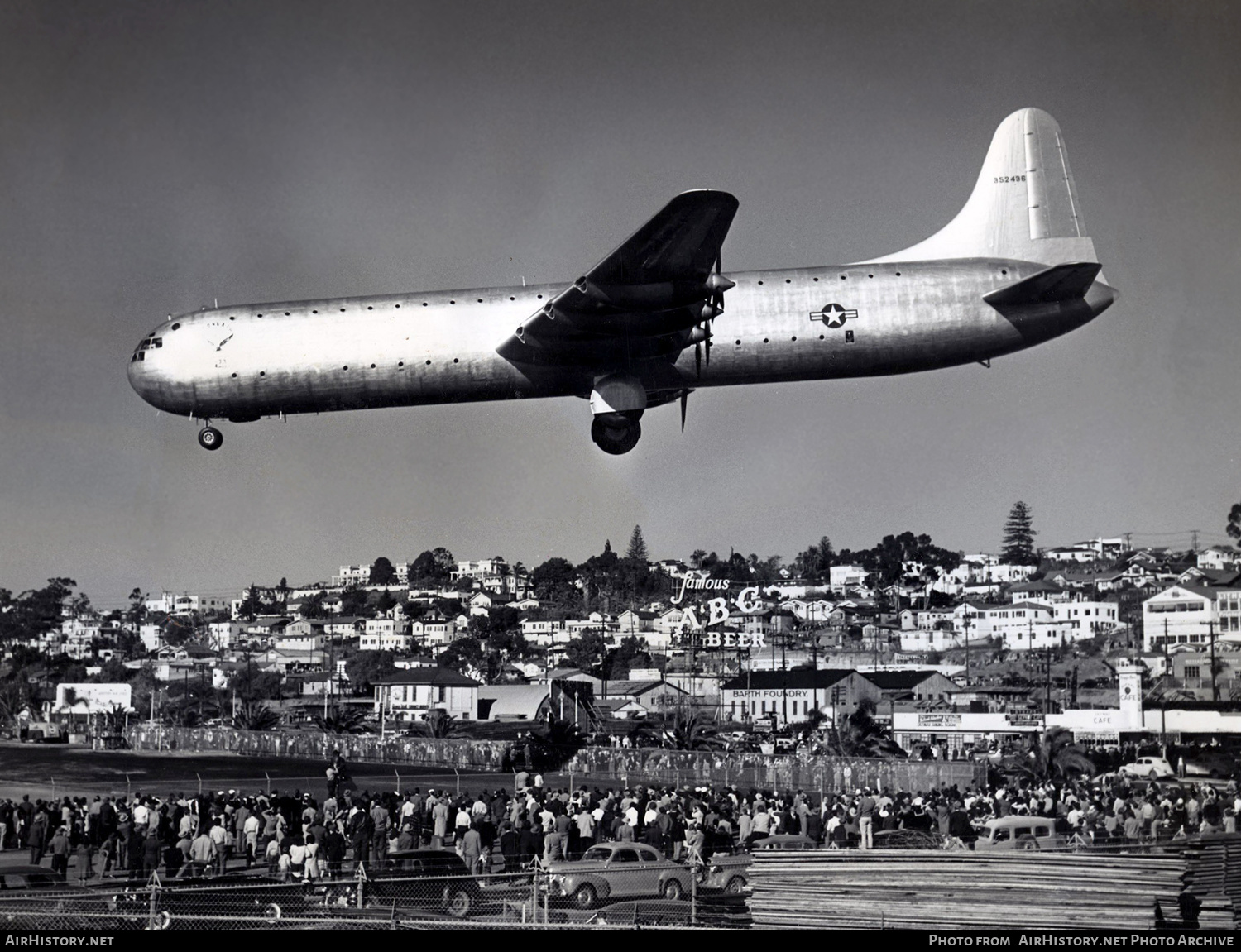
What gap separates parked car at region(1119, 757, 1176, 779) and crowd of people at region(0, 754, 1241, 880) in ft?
62.3

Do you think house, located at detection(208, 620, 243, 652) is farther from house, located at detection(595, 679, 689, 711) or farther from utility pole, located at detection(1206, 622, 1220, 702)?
utility pole, located at detection(1206, 622, 1220, 702)

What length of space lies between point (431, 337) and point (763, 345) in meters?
6.41

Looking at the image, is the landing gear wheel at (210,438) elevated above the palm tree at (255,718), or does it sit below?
above

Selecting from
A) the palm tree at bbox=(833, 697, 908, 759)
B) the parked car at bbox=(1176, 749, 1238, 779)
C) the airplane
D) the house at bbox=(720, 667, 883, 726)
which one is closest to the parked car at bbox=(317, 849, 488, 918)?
the airplane

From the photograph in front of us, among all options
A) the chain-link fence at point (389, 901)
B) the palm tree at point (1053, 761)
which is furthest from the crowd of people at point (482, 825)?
the palm tree at point (1053, 761)

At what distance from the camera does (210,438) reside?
1049 inches

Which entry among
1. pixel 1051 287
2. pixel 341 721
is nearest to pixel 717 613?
pixel 341 721

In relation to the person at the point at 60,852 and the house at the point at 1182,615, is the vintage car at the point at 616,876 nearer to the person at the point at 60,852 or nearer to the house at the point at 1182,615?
the person at the point at 60,852

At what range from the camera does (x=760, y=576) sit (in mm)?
175125

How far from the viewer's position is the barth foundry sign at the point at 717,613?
130000mm

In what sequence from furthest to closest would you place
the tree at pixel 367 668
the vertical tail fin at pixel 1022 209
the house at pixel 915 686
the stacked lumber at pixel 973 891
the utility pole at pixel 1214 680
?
the tree at pixel 367 668 < the house at pixel 915 686 < the utility pole at pixel 1214 680 < the vertical tail fin at pixel 1022 209 < the stacked lumber at pixel 973 891

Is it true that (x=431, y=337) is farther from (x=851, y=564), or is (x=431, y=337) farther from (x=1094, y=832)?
(x=851, y=564)

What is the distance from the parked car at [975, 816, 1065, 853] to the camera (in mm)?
20547

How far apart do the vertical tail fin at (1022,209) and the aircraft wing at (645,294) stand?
21.4 ft
